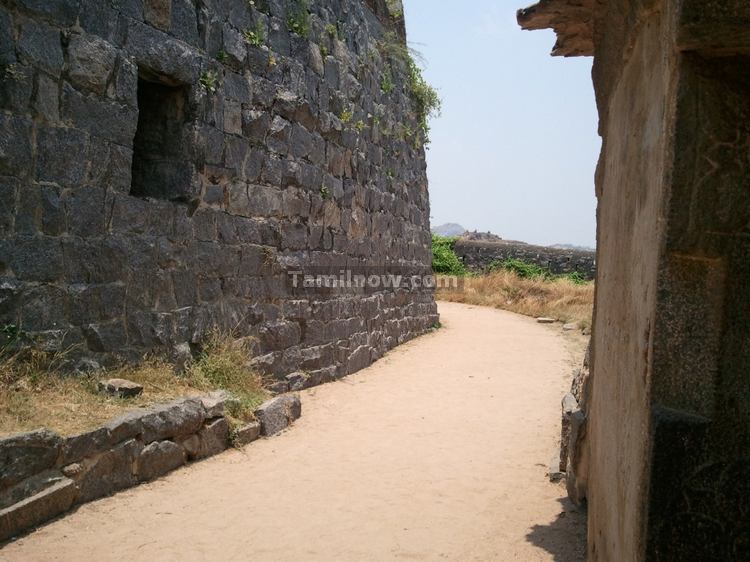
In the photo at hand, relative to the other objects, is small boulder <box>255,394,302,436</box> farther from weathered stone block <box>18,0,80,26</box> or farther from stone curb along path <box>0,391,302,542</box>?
weathered stone block <box>18,0,80,26</box>

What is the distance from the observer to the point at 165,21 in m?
5.44

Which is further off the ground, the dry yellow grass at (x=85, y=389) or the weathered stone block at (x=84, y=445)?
the dry yellow grass at (x=85, y=389)

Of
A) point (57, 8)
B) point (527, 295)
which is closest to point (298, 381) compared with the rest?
point (57, 8)

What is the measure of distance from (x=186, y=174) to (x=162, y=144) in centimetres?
34

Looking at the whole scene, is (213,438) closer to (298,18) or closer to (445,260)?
(298,18)

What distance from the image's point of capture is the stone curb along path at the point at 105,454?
A: 11.5ft

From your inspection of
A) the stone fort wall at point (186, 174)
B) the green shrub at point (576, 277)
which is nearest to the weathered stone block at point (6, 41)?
the stone fort wall at point (186, 174)

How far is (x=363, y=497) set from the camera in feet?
14.9

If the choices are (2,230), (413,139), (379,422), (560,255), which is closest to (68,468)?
(2,230)

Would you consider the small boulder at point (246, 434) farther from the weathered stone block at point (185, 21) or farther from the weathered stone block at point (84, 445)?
the weathered stone block at point (185, 21)

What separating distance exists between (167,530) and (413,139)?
29.0 ft

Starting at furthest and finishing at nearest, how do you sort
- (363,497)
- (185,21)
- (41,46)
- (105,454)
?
(185,21), (363,497), (41,46), (105,454)

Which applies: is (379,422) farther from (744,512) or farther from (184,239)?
(744,512)

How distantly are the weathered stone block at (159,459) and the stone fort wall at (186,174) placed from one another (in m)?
0.84
